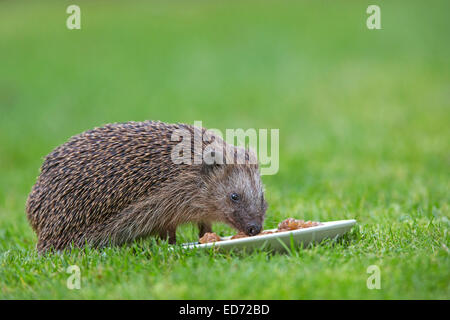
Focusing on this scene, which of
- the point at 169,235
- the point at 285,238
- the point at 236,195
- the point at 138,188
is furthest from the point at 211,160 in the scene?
the point at 285,238

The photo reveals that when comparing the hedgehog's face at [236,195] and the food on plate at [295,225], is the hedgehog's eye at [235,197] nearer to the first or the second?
the hedgehog's face at [236,195]

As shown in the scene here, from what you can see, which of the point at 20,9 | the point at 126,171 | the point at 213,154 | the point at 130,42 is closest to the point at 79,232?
the point at 126,171

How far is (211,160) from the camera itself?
681 centimetres

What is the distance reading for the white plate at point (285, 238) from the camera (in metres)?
5.59

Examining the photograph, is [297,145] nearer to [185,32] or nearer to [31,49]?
Result: [185,32]

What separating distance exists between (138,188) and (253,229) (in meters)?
1.40

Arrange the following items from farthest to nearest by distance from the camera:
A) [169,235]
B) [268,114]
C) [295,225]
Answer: [268,114], [169,235], [295,225]

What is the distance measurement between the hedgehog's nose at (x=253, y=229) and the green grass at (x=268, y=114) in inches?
30.6

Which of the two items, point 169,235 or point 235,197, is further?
point 169,235

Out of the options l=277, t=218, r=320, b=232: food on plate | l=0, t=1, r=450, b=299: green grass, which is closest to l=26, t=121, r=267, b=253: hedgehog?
l=277, t=218, r=320, b=232: food on plate

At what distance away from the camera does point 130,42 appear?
23.5m

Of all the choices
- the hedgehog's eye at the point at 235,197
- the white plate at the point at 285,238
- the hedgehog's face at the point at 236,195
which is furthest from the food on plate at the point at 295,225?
the hedgehog's eye at the point at 235,197

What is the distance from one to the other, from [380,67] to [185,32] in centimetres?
846

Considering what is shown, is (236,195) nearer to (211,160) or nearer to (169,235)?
(211,160)
